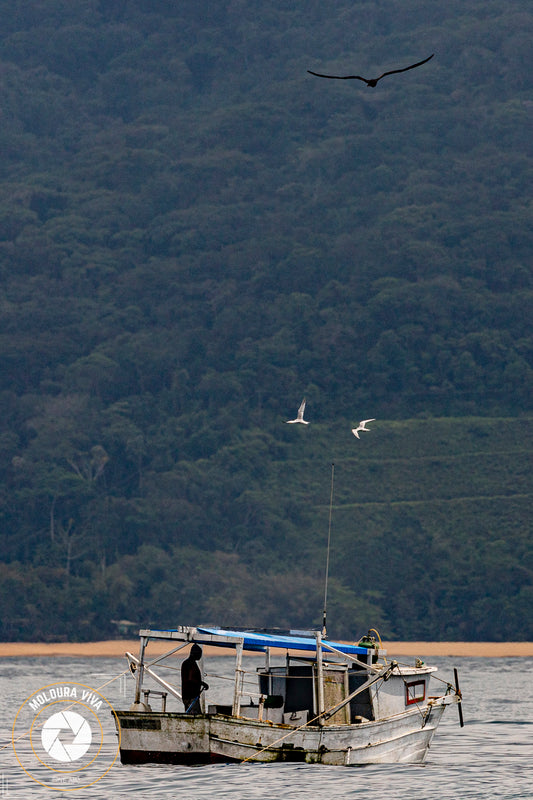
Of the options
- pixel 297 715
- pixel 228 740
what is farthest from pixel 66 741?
pixel 228 740

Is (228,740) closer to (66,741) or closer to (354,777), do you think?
(354,777)

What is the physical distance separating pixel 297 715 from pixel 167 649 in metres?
111

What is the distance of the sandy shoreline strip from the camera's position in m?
143

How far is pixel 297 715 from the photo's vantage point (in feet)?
137

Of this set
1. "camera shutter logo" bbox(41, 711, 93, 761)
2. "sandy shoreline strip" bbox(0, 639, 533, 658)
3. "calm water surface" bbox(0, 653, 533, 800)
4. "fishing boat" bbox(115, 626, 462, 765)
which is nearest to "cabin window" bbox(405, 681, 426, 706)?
"fishing boat" bbox(115, 626, 462, 765)

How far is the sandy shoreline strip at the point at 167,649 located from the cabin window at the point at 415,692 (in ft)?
320

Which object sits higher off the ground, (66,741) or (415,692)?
(415,692)

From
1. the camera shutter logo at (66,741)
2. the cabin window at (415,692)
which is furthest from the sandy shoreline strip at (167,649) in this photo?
the cabin window at (415,692)

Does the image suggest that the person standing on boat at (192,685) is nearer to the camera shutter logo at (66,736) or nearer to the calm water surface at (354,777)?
the calm water surface at (354,777)

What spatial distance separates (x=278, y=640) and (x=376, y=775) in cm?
527

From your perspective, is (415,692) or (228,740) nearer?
(228,740)

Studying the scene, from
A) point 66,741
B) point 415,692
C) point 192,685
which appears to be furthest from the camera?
point 66,741

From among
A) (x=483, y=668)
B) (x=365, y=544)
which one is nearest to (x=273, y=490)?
(x=365, y=544)

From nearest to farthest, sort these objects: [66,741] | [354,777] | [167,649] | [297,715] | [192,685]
Answer: [192,685]
[354,777]
[297,715]
[66,741]
[167,649]
